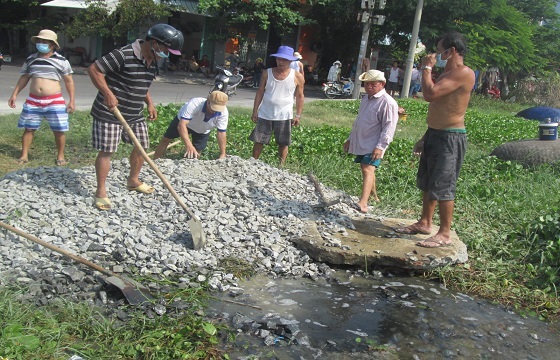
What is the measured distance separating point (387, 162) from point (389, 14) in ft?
64.7

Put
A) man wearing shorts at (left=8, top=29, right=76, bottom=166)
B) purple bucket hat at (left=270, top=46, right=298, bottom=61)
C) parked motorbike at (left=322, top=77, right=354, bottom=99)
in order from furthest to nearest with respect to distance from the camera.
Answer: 1. parked motorbike at (left=322, top=77, right=354, bottom=99)
2. purple bucket hat at (left=270, top=46, right=298, bottom=61)
3. man wearing shorts at (left=8, top=29, right=76, bottom=166)

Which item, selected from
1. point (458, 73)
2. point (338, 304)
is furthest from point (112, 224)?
point (458, 73)

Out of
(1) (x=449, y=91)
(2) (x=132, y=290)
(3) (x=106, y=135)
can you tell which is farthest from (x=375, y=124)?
(2) (x=132, y=290)

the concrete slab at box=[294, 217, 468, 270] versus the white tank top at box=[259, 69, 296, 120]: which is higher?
the white tank top at box=[259, 69, 296, 120]

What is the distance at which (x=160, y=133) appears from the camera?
9117 millimetres

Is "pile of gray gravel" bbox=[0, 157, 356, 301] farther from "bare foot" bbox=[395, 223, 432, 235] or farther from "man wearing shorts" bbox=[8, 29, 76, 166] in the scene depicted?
"man wearing shorts" bbox=[8, 29, 76, 166]

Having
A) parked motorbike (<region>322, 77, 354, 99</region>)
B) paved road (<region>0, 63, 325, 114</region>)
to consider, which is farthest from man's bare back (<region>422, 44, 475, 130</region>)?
parked motorbike (<region>322, 77, 354, 99</region>)

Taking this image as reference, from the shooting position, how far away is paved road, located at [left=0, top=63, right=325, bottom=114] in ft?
42.6

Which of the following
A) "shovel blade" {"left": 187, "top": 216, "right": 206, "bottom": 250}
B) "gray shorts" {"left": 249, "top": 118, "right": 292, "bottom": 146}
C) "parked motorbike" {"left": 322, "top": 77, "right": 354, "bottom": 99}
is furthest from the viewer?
"parked motorbike" {"left": 322, "top": 77, "right": 354, "bottom": 99}

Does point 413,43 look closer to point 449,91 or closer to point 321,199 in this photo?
point 321,199

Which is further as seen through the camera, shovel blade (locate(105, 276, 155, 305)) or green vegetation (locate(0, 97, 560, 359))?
shovel blade (locate(105, 276, 155, 305))

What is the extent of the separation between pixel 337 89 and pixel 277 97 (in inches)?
676

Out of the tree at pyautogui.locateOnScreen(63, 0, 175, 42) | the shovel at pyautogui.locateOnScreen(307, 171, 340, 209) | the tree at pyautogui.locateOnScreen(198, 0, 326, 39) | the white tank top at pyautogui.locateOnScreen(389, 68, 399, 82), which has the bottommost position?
the shovel at pyautogui.locateOnScreen(307, 171, 340, 209)

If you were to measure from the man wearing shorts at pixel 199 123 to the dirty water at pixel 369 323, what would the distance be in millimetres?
2676
